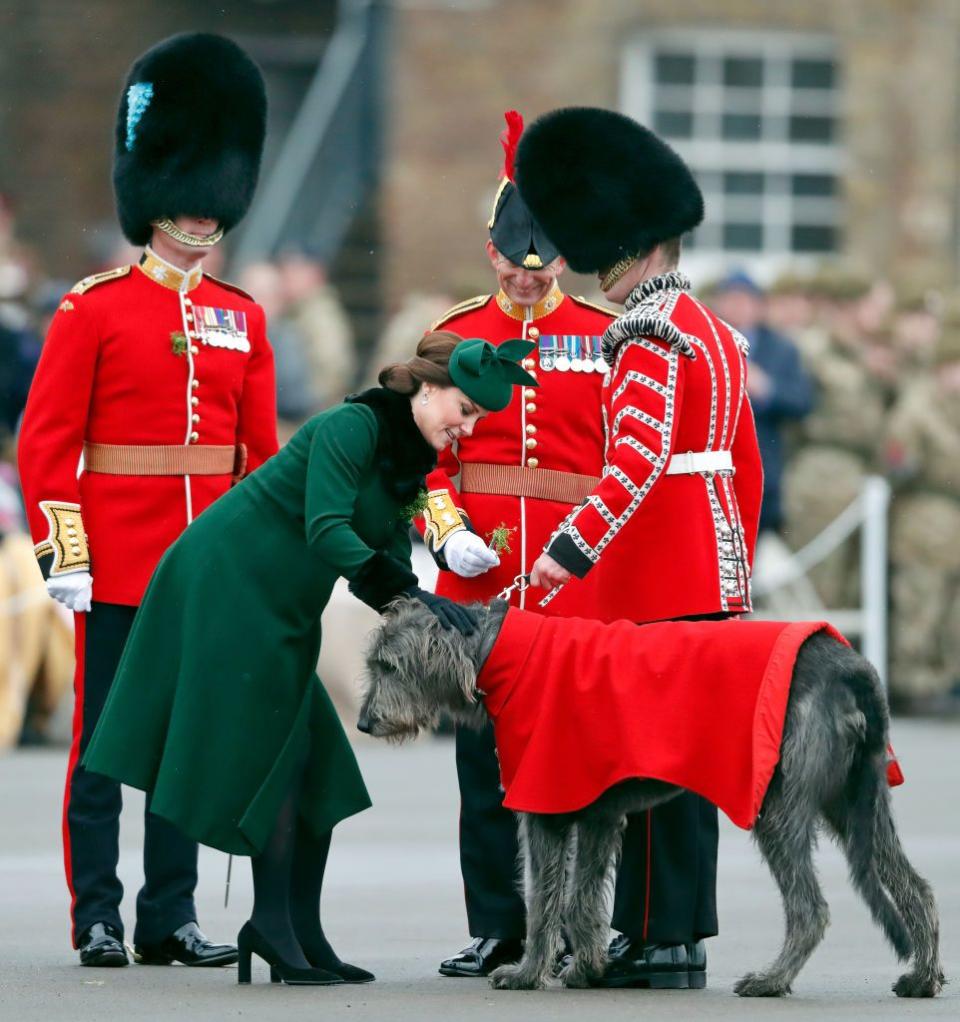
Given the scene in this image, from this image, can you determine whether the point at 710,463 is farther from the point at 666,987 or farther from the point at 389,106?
the point at 389,106

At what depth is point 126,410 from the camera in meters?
7.72

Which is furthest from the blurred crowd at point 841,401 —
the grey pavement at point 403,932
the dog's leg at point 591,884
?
the dog's leg at point 591,884

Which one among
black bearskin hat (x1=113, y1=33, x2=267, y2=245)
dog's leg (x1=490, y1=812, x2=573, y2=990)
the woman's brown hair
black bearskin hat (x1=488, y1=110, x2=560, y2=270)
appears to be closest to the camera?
dog's leg (x1=490, y1=812, x2=573, y2=990)

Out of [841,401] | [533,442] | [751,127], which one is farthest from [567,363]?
[751,127]

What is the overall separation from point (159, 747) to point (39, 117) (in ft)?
55.7

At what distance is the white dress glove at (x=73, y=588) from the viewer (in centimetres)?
754

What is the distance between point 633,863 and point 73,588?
1726 mm

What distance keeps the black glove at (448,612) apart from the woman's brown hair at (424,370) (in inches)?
21.0

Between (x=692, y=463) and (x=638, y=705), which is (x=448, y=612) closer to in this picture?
(x=638, y=705)

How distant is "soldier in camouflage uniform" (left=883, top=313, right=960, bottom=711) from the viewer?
1573 centimetres

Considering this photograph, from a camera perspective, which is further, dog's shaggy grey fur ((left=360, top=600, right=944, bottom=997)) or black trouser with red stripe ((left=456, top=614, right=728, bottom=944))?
black trouser with red stripe ((left=456, top=614, right=728, bottom=944))

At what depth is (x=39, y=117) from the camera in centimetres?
2333

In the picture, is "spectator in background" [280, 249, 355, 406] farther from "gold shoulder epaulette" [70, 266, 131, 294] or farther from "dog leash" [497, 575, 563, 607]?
"dog leash" [497, 575, 563, 607]

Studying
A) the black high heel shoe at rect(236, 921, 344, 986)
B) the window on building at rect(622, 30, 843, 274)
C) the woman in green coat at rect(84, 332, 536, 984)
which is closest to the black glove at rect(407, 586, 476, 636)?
the woman in green coat at rect(84, 332, 536, 984)
